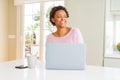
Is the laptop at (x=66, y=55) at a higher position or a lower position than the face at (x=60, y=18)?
lower

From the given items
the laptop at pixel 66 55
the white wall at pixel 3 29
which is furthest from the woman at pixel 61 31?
the white wall at pixel 3 29

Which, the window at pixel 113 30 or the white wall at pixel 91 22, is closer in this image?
the white wall at pixel 91 22

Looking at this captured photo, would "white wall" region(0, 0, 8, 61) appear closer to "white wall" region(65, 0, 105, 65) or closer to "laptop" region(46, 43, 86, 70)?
"white wall" region(65, 0, 105, 65)

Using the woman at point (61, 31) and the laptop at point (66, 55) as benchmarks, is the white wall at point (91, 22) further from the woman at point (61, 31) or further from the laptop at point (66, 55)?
the laptop at point (66, 55)

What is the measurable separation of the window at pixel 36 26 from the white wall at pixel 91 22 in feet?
3.71

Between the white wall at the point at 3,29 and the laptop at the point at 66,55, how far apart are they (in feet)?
12.0

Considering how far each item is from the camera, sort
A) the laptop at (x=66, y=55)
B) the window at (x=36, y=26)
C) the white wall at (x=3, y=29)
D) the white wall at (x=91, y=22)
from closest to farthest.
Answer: the laptop at (x=66, y=55) → the white wall at (x=91, y=22) → the window at (x=36, y=26) → the white wall at (x=3, y=29)

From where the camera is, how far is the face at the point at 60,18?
6.21ft

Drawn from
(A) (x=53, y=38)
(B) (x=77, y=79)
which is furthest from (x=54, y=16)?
(B) (x=77, y=79)

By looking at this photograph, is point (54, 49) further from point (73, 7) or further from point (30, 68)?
point (73, 7)

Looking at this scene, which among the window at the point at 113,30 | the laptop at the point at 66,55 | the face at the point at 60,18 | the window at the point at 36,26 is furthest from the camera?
the window at the point at 36,26

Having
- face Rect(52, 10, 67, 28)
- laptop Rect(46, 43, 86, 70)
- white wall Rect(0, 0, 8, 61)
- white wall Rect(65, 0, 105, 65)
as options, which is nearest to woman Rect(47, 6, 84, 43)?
face Rect(52, 10, 67, 28)

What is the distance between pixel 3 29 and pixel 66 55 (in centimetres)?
380

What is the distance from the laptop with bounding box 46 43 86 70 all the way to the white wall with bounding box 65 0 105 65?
151 centimetres
